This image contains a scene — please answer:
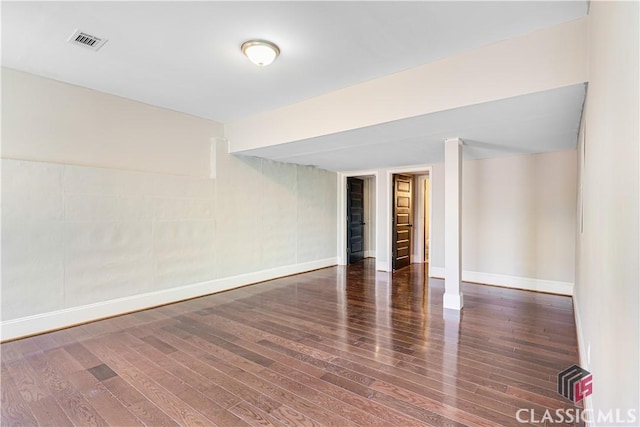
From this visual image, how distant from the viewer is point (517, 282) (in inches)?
206

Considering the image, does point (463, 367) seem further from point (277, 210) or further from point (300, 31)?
point (277, 210)

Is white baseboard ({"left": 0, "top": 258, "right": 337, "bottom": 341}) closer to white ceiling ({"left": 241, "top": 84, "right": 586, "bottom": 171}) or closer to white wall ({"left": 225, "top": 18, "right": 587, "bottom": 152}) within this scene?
A: white ceiling ({"left": 241, "top": 84, "right": 586, "bottom": 171})

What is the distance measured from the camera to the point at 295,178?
21.0ft

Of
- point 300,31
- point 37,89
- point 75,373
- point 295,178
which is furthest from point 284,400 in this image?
point 295,178

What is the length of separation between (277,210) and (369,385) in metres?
4.13

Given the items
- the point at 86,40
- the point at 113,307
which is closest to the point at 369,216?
the point at 113,307

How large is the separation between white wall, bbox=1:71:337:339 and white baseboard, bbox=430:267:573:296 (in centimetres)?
348

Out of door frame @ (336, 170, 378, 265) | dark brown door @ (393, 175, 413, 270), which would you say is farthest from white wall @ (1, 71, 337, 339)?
dark brown door @ (393, 175, 413, 270)

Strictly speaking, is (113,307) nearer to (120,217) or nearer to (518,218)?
(120,217)

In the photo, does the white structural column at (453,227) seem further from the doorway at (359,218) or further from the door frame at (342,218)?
the doorway at (359,218)

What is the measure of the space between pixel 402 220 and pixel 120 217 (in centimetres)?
540

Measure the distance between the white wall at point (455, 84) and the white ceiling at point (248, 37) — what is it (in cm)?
11

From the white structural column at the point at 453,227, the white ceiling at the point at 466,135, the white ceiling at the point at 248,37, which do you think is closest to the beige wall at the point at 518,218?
the white ceiling at the point at 466,135

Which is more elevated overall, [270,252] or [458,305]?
[270,252]
